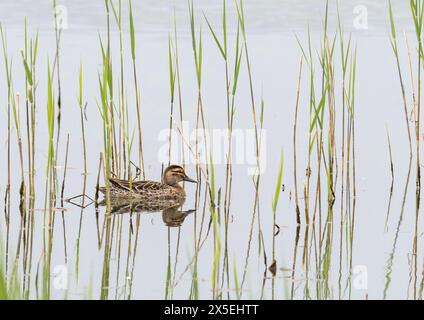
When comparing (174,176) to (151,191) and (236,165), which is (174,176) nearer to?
(151,191)

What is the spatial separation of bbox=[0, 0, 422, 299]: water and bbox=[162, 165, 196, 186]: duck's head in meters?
0.22

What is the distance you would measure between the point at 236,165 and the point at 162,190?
927 mm

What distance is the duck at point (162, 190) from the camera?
924cm

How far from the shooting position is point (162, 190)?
31.1 feet

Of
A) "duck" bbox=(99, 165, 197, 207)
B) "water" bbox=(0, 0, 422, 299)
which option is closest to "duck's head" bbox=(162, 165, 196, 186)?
"duck" bbox=(99, 165, 197, 207)

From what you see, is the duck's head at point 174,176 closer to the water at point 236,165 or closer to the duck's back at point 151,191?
the duck's back at point 151,191

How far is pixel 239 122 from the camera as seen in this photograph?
1066 centimetres

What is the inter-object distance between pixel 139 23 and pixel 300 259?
26.1ft

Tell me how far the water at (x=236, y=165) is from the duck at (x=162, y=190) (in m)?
0.18

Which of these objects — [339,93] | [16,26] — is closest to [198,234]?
[339,93]

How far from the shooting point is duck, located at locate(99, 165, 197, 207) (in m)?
9.24

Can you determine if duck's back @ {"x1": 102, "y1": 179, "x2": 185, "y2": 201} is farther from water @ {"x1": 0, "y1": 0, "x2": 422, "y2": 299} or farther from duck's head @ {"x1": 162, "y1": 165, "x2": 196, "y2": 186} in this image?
water @ {"x1": 0, "y1": 0, "x2": 422, "y2": 299}

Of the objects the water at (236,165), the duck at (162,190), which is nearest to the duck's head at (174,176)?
the duck at (162,190)

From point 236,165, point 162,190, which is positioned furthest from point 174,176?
point 236,165
